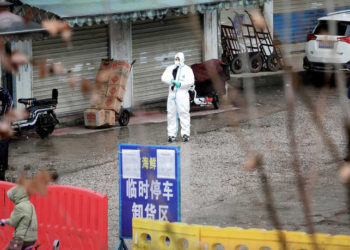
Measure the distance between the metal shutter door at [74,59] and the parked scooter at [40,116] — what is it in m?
0.97

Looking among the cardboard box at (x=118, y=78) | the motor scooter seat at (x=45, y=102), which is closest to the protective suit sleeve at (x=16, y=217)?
the motor scooter seat at (x=45, y=102)

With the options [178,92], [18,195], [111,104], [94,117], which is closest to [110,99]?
[111,104]

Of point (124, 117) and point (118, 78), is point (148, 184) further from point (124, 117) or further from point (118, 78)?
point (118, 78)

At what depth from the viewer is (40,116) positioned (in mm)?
15977

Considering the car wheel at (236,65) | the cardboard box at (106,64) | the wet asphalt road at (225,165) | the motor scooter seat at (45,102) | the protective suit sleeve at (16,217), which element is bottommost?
the wet asphalt road at (225,165)

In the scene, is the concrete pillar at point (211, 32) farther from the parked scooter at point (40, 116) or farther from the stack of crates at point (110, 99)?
the parked scooter at point (40, 116)

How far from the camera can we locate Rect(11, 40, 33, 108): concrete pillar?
16.5 metres

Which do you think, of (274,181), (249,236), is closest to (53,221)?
(249,236)

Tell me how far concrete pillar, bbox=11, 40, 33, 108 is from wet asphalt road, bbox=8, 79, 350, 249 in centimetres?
108

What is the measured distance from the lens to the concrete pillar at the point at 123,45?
1853cm

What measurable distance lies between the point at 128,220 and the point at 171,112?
6582 mm

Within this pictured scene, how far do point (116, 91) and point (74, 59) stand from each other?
1330 mm

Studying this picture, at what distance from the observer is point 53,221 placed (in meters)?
9.11

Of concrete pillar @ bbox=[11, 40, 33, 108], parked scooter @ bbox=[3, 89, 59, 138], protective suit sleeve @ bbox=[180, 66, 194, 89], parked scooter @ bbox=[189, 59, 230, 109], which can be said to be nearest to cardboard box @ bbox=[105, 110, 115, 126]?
parked scooter @ bbox=[3, 89, 59, 138]
